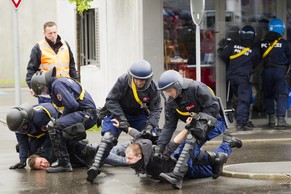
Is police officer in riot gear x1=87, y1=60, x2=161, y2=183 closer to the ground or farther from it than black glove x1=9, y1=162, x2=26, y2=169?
farther from it

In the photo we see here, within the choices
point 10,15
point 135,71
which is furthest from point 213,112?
point 10,15

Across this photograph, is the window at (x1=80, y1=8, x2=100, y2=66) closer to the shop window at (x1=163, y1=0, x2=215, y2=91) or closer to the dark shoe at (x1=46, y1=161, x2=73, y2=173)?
the shop window at (x1=163, y1=0, x2=215, y2=91)

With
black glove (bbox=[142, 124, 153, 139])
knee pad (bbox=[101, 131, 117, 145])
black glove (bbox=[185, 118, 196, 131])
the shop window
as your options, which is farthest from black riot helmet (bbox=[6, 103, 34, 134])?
the shop window

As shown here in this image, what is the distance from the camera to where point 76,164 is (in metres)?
11.6

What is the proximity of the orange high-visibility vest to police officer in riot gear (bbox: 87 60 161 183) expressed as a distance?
2367 millimetres

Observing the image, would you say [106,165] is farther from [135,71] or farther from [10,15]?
[10,15]

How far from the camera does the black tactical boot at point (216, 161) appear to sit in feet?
32.6

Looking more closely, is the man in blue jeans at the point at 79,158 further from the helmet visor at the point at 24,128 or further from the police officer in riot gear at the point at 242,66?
the police officer in riot gear at the point at 242,66

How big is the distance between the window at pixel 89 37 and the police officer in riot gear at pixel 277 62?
3.90m

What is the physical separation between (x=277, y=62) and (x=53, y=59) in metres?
5.04

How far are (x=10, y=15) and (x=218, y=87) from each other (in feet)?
72.7

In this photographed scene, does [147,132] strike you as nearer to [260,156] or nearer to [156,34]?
[260,156]

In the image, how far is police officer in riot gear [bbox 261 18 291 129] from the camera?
52.4 ft

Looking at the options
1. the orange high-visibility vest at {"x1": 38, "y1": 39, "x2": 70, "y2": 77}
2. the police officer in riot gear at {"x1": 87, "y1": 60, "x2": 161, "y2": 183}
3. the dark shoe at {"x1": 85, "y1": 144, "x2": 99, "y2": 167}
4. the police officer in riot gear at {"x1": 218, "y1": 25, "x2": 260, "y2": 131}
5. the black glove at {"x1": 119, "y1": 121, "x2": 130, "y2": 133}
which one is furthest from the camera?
the police officer in riot gear at {"x1": 218, "y1": 25, "x2": 260, "y2": 131}
